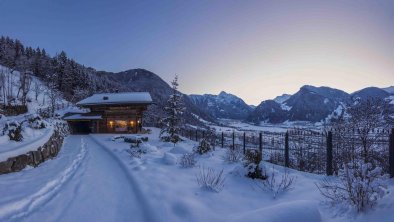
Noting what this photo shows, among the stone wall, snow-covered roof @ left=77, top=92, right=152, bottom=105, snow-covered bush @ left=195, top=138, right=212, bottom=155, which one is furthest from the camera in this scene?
snow-covered roof @ left=77, top=92, right=152, bottom=105

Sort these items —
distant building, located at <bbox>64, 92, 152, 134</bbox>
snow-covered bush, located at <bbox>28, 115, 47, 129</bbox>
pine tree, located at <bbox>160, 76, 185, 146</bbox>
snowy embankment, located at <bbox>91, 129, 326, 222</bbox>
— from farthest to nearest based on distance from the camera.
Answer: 1. distant building, located at <bbox>64, 92, 152, 134</bbox>
2. pine tree, located at <bbox>160, 76, 185, 146</bbox>
3. snow-covered bush, located at <bbox>28, 115, 47, 129</bbox>
4. snowy embankment, located at <bbox>91, 129, 326, 222</bbox>

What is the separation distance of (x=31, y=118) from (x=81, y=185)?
33.5 feet

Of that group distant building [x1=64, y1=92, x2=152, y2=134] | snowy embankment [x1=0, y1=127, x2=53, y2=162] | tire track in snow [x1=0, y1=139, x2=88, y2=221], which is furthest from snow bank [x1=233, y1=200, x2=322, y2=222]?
distant building [x1=64, y1=92, x2=152, y2=134]

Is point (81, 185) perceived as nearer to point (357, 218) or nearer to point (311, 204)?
point (311, 204)

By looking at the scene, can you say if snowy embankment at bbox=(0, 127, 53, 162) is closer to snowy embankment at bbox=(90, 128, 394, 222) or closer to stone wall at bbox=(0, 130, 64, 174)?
stone wall at bbox=(0, 130, 64, 174)

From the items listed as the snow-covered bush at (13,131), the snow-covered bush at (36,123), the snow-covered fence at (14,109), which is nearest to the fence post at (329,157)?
the snow-covered bush at (13,131)

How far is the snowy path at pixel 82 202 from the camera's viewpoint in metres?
5.22

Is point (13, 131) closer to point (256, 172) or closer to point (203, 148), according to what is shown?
point (203, 148)

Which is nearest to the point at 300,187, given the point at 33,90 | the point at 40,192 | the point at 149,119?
the point at 40,192

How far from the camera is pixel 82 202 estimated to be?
6125mm

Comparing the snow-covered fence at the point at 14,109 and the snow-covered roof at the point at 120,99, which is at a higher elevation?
the snow-covered roof at the point at 120,99

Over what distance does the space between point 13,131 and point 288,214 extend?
11.4 meters

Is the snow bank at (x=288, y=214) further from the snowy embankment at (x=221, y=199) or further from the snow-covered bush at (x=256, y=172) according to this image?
the snow-covered bush at (x=256, y=172)

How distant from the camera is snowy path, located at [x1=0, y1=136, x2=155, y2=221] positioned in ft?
17.1
